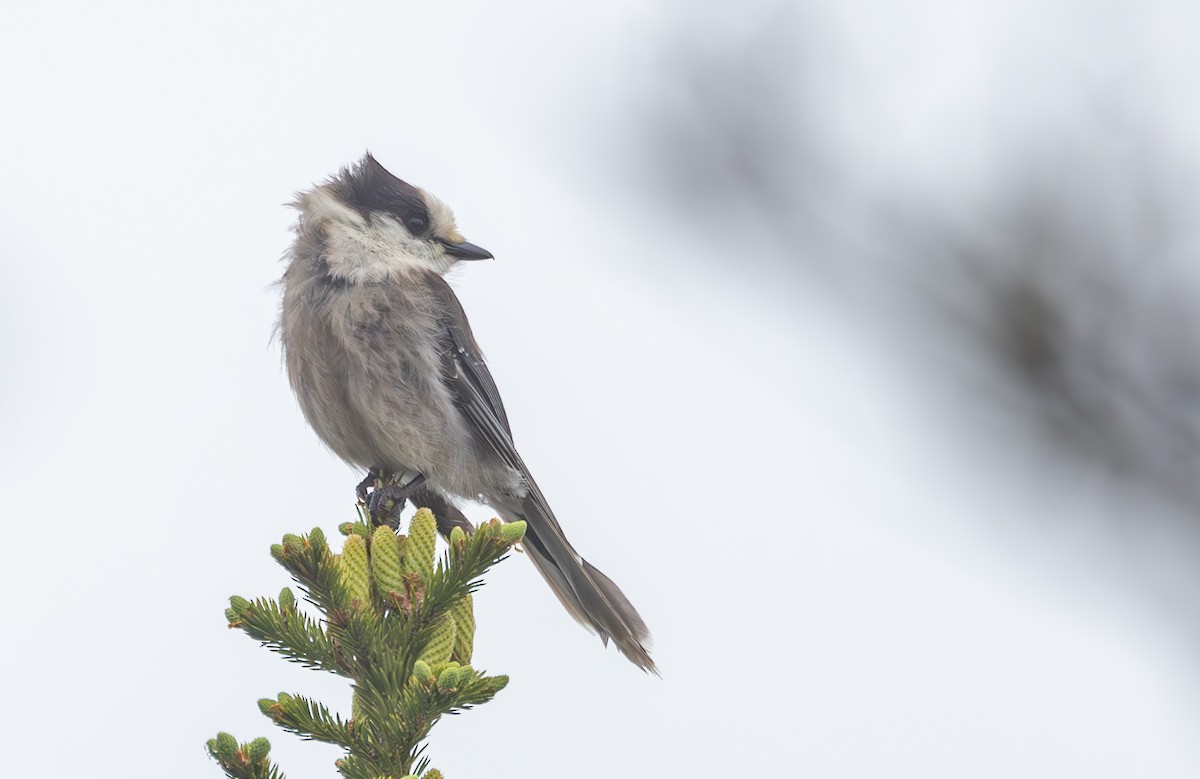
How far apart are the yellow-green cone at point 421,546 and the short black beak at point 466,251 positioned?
2421mm

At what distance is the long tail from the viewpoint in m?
4.12

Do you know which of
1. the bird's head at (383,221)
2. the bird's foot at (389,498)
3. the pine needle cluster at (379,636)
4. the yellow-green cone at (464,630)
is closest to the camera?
the pine needle cluster at (379,636)

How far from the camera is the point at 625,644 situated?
4.11m

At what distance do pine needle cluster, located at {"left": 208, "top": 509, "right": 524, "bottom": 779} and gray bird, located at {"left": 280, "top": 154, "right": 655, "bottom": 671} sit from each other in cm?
166

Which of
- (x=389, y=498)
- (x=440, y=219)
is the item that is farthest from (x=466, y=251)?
(x=389, y=498)

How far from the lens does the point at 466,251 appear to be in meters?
4.93

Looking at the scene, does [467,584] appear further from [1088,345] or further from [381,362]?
[381,362]

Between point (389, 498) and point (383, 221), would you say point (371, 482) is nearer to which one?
point (389, 498)

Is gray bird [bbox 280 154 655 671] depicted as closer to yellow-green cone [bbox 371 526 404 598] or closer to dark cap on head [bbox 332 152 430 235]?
dark cap on head [bbox 332 152 430 235]

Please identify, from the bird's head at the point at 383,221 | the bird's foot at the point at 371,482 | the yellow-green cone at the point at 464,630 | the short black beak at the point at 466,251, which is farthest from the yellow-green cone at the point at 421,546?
the short black beak at the point at 466,251

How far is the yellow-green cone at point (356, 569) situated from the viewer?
2.44 meters

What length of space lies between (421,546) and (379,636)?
0.79ft

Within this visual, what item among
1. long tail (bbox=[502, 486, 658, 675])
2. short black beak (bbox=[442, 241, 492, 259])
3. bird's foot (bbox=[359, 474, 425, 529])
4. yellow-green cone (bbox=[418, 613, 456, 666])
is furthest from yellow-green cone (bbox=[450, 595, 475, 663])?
short black beak (bbox=[442, 241, 492, 259])

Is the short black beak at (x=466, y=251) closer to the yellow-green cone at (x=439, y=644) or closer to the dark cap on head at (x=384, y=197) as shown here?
the dark cap on head at (x=384, y=197)
